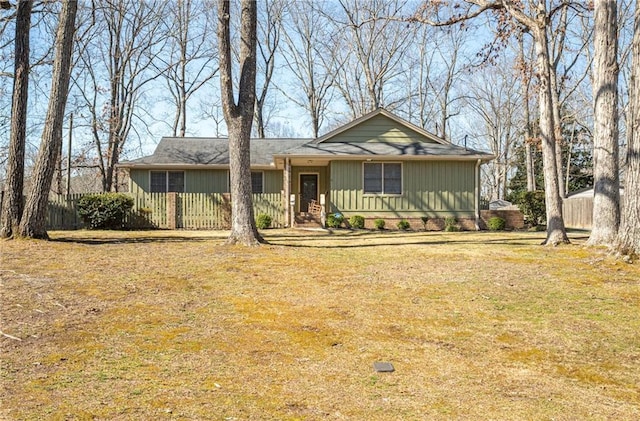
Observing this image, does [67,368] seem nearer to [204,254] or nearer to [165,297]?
[165,297]

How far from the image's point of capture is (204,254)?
10.0 m

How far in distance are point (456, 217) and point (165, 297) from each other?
15.3 m

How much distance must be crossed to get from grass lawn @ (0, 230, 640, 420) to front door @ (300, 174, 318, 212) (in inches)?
526

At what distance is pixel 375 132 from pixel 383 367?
16535 millimetres

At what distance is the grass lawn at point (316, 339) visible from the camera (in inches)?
135

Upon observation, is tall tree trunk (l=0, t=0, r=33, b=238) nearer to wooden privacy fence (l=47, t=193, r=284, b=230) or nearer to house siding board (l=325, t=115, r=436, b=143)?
wooden privacy fence (l=47, t=193, r=284, b=230)

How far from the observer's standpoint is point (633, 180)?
855 cm

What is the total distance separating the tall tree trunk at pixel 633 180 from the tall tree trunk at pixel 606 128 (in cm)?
130


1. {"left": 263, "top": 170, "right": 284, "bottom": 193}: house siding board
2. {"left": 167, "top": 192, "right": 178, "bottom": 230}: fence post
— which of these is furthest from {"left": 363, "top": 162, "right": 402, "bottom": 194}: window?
{"left": 167, "top": 192, "right": 178, "bottom": 230}: fence post

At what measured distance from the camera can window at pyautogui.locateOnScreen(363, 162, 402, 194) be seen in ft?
63.7

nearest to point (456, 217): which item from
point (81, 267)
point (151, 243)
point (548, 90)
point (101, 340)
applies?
point (548, 90)

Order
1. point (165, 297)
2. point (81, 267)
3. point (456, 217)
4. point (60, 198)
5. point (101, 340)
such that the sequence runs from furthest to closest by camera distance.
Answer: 1. point (456, 217)
2. point (60, 198)
3. point (81, 267)
4. point (165, 297)
5. point (101, 340)

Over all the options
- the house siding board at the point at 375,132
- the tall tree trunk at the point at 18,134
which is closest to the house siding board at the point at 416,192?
the house siding board at the point at 375,132

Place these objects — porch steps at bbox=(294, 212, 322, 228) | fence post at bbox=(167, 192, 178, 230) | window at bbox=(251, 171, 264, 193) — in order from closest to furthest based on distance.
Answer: fence post at bbox=(167, 192, 178, 230), porch steps at bbox=(294, 212, 322, 228), window at bbox=(251, 171, 264, 193)
